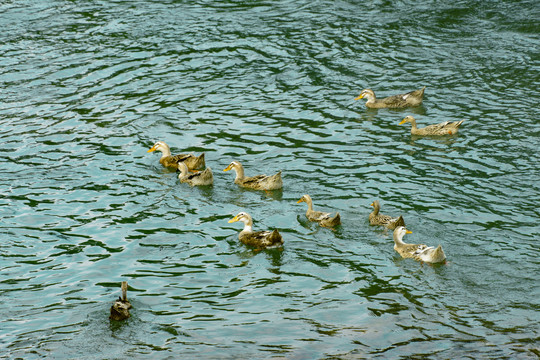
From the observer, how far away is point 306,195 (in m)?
17.3

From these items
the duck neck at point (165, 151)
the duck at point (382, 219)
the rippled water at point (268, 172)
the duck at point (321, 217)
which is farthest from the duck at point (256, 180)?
the duck at point (382, 219)

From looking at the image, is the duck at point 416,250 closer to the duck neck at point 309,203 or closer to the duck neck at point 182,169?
the duck neck at point 309,203

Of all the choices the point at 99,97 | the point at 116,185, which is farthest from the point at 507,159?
the point at 99,97

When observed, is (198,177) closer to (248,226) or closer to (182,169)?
(182,169)

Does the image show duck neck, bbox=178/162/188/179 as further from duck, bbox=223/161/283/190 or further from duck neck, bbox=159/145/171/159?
duck, bbox=223/161/283/190

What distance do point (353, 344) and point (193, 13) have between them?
22.7 m

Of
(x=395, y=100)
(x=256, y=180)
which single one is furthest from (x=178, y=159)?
(x=395, y=100)

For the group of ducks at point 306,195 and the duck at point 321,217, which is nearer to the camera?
the group of ducks at point 306,195

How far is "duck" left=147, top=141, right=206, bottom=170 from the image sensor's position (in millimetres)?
19938

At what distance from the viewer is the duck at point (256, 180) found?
18.3 meters

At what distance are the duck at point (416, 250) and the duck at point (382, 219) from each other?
0.91 ft

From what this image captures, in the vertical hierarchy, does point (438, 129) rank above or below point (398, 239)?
above

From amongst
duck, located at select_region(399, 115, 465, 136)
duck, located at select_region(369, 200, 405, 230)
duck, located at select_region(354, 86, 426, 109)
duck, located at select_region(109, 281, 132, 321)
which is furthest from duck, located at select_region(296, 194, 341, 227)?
duck, located at select_region(354, 86, 426, 109)

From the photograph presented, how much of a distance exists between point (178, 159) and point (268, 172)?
2.39m
